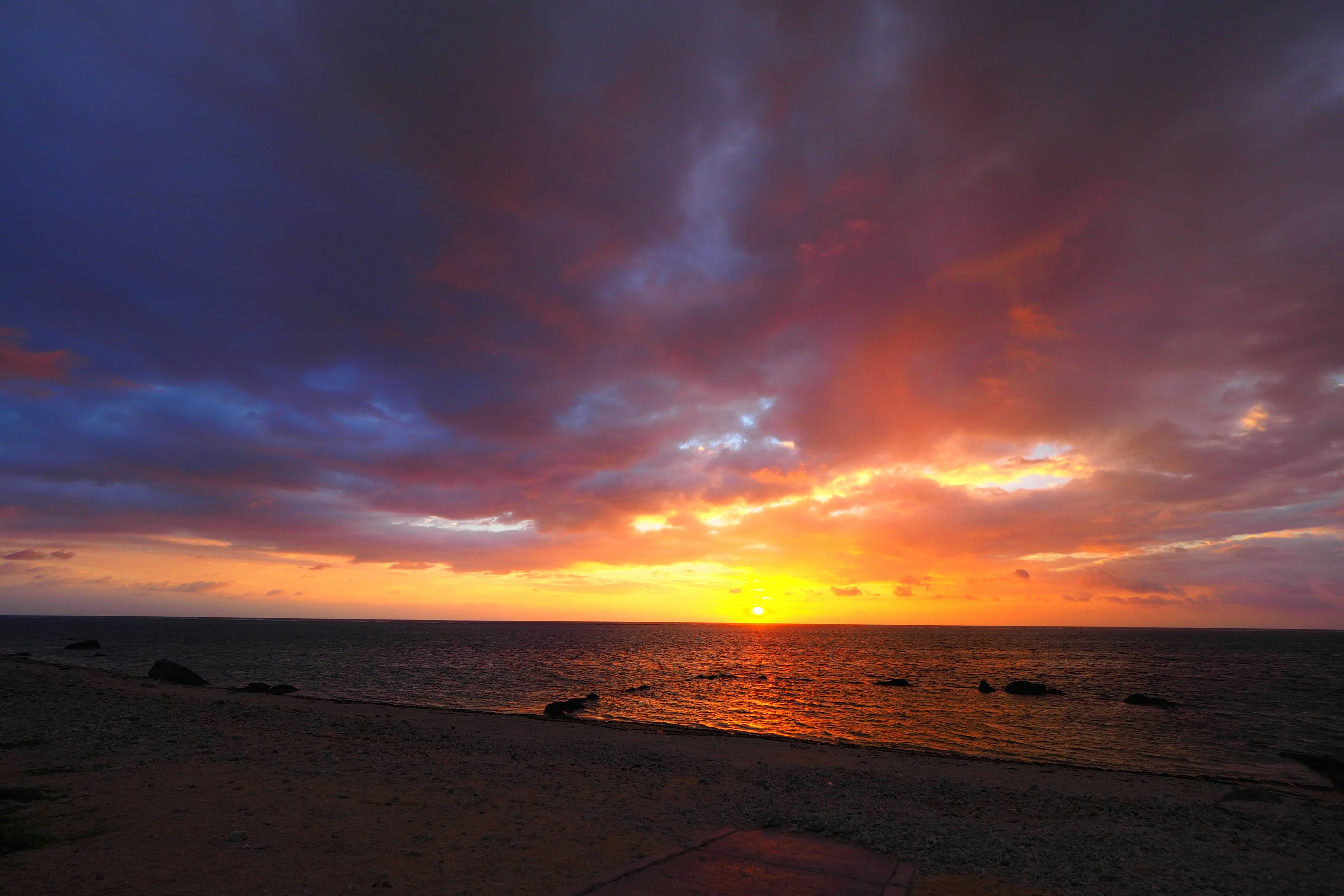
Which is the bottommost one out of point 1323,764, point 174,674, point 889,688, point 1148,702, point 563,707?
point 889,688

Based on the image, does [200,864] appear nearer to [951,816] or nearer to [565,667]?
[951,816]

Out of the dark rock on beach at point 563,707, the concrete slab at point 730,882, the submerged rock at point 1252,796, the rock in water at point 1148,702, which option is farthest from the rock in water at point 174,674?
the rock in water at point 1148,702

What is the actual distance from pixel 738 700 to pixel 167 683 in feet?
131

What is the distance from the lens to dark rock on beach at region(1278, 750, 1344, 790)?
74.6ft

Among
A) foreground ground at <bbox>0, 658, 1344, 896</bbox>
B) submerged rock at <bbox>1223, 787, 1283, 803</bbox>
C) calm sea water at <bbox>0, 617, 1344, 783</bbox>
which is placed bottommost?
calm sea water at <bbox>0, 617, 1344, 783</bbox>

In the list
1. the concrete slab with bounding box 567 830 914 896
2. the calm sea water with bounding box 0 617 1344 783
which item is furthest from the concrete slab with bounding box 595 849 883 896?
the calm sea water with bounding box 0 617 1344 783

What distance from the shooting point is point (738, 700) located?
154 feet

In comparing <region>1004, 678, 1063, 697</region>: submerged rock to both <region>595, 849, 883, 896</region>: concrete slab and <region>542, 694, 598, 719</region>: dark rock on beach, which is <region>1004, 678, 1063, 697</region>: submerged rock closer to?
<region>542, 694, 598, 719</region>: dark rock on beach

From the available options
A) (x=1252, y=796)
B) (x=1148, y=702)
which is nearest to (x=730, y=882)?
(x=1252, y=796)

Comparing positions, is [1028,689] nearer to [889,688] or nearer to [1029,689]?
[1029,689]

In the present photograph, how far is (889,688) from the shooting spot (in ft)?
181

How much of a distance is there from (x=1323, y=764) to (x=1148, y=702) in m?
22.9

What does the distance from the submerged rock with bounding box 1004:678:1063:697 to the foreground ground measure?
34848mm

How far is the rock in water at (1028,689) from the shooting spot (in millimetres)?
52531
